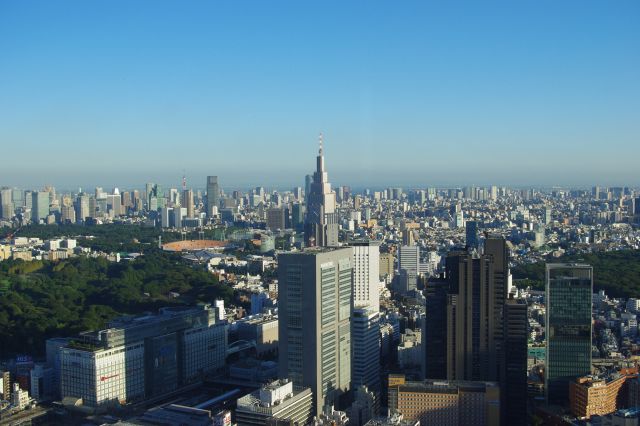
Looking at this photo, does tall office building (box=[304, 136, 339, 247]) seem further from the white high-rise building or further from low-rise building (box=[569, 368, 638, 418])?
low-rise building (box=[569, 368, 638, 418])

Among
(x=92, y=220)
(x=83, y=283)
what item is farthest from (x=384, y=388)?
(x=92, y=220)

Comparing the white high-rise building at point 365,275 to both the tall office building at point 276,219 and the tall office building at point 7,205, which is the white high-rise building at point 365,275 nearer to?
the tall office building at point 276,219

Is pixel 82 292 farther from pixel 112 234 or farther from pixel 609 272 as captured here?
pixel 112 234

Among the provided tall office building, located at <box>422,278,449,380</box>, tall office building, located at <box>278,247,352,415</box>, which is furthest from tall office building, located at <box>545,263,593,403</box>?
tall office building, located at <box>278,247,352,415</box>

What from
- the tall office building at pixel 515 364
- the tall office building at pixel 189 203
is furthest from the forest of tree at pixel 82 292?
the tall office building at pixel 189 203

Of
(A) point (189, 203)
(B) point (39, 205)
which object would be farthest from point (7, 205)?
(A) point (189, 203)

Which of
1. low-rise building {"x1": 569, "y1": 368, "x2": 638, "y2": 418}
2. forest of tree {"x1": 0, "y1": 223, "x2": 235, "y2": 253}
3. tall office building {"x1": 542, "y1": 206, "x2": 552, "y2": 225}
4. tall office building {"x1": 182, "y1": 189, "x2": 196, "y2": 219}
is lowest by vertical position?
low-rise building {"x1": 569, "y1": 368, "x2": 638, "y2": 418}
